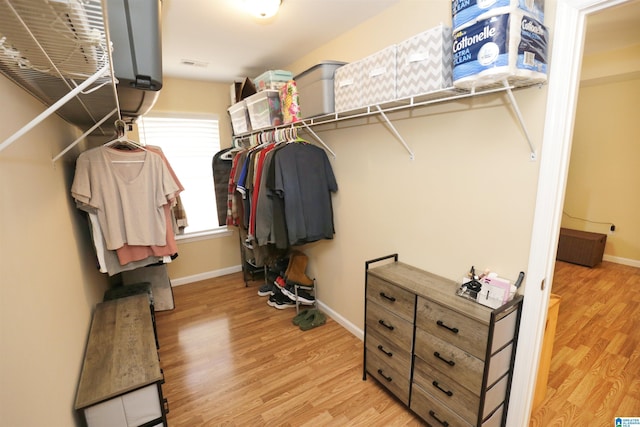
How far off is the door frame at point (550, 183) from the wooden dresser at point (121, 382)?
68.0 inches

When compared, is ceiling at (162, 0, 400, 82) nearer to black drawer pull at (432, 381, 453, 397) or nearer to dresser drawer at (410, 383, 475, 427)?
black drawer pull at (432, 381, 453, 397)

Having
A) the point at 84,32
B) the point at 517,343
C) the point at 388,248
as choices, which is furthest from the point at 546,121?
the point at 84,32

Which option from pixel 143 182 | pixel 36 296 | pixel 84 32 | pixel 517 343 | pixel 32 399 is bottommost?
pixel 517 343

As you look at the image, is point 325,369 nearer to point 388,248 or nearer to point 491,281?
point 388,248

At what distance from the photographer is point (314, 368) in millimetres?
2207

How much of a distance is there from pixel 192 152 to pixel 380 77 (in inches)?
109

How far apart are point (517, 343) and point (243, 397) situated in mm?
1676

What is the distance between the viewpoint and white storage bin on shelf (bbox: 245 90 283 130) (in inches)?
102

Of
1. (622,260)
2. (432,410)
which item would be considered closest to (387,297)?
(432,410)

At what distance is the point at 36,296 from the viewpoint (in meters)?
1.05

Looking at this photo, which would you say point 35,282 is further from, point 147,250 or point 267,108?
point 267,108

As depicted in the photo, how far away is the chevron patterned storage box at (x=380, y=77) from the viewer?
1579mm

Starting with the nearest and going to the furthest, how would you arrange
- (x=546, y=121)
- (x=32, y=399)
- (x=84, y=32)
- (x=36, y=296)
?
(x=84, y=32)
(x=32, y=399)
(x=36, y=296)
(x=546, y=121)

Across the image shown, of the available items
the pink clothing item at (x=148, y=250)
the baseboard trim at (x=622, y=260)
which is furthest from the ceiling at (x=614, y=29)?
the pink clothing item at (x=148, y=250)
